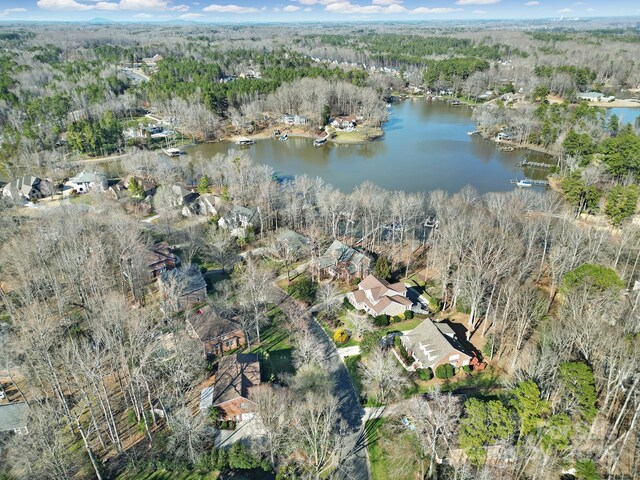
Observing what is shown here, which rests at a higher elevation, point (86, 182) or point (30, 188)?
point (30, 188)

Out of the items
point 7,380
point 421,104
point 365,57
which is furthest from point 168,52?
point 7,380

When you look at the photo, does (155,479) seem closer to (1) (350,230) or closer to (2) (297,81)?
(1) (350,230)

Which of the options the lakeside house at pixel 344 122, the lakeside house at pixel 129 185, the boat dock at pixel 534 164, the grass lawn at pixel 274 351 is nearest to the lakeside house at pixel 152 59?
the lakeside house at pixel 344 122

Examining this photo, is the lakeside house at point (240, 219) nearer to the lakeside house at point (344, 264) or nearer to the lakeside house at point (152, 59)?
the lakeside house at point (344, 264)

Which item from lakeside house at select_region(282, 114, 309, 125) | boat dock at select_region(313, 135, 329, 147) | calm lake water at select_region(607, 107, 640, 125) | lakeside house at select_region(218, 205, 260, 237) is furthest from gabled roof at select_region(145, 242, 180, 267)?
calm lake water at select_region(607, 107, 640, 125)

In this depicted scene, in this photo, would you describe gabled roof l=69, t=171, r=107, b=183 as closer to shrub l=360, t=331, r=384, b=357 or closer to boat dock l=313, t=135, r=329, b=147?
boat dock l=313, t=135, r=329, b=147

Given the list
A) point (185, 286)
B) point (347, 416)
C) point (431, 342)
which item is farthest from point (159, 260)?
point (431, 342)

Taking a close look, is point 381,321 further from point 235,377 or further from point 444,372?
point 235,377
